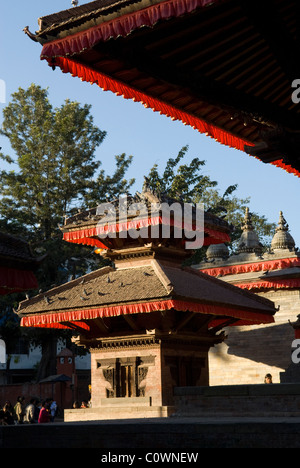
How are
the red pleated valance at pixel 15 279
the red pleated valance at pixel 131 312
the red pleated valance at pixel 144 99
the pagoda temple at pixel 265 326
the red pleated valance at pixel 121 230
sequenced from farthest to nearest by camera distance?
the pagoda temple at pixel 265 326 → the red pleated valance at pixel 121 230 → the red pleated valance at pixel 131 312 → the red pleated valance at pixel 15 279 → the red pleated valance at pixel 144 99

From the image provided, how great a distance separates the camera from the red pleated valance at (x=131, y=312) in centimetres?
1784

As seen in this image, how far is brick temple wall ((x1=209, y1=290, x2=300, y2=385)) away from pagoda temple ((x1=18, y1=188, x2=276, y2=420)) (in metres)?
1.83

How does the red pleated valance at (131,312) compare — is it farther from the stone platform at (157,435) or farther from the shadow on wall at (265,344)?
the stone platform at (157,435)

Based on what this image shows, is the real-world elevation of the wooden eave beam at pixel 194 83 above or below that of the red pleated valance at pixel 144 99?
below

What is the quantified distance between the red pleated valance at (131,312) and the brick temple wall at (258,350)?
5.85 feet

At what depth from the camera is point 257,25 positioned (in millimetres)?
6109

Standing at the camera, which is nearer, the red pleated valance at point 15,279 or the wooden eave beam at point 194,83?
the wooden eave beam at point 194,83

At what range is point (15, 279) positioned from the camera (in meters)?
9.05

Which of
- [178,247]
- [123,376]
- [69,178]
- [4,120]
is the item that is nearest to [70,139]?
[69,178]

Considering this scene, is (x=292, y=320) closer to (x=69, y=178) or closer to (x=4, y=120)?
(x=69, y=178)

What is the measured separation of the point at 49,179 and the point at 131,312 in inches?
847

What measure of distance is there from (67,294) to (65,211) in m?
18.0

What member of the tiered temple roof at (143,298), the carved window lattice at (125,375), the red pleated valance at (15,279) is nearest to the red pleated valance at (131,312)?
the tiered temple roof at (143,298)
